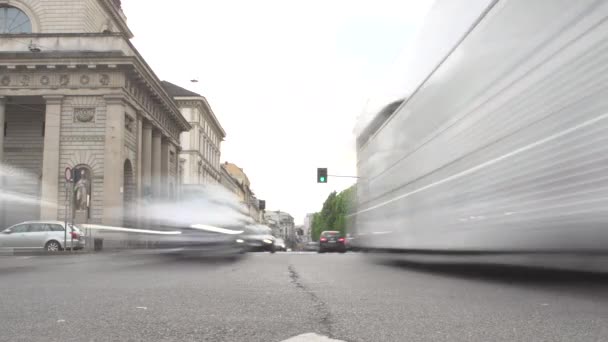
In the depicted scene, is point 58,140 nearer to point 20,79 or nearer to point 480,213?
point 20,79

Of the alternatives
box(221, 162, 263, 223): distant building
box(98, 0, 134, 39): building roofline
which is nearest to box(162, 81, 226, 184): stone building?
box(98, 0, 134, 39): building roofline

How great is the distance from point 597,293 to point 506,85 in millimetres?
2449

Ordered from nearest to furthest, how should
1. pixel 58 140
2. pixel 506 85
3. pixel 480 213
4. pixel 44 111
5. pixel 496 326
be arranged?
pixel 496 326 < pixel 506 85 < pixel 480 213 < pixel 58 140 < pixel 44 111

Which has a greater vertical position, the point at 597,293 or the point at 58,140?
the point at 58,140

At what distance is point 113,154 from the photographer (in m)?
37.6

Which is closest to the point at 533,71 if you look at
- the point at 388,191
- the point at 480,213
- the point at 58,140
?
the point at 480,213

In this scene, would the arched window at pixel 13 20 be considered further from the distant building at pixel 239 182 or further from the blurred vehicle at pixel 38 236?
the distant building at pixel 239 182

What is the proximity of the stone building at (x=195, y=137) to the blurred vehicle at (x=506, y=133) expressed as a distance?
194 feet

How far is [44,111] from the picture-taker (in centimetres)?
4191

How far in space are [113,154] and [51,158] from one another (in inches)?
149

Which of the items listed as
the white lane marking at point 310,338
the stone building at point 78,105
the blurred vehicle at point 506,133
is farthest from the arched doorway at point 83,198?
the white lane marking at point 310,338

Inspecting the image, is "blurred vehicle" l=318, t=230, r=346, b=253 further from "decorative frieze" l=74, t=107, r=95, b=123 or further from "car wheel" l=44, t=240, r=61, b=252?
"car wheel" l=44, t=240, r=61, b=252

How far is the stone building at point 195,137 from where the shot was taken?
235 ft

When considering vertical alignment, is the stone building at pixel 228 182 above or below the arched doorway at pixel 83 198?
above
